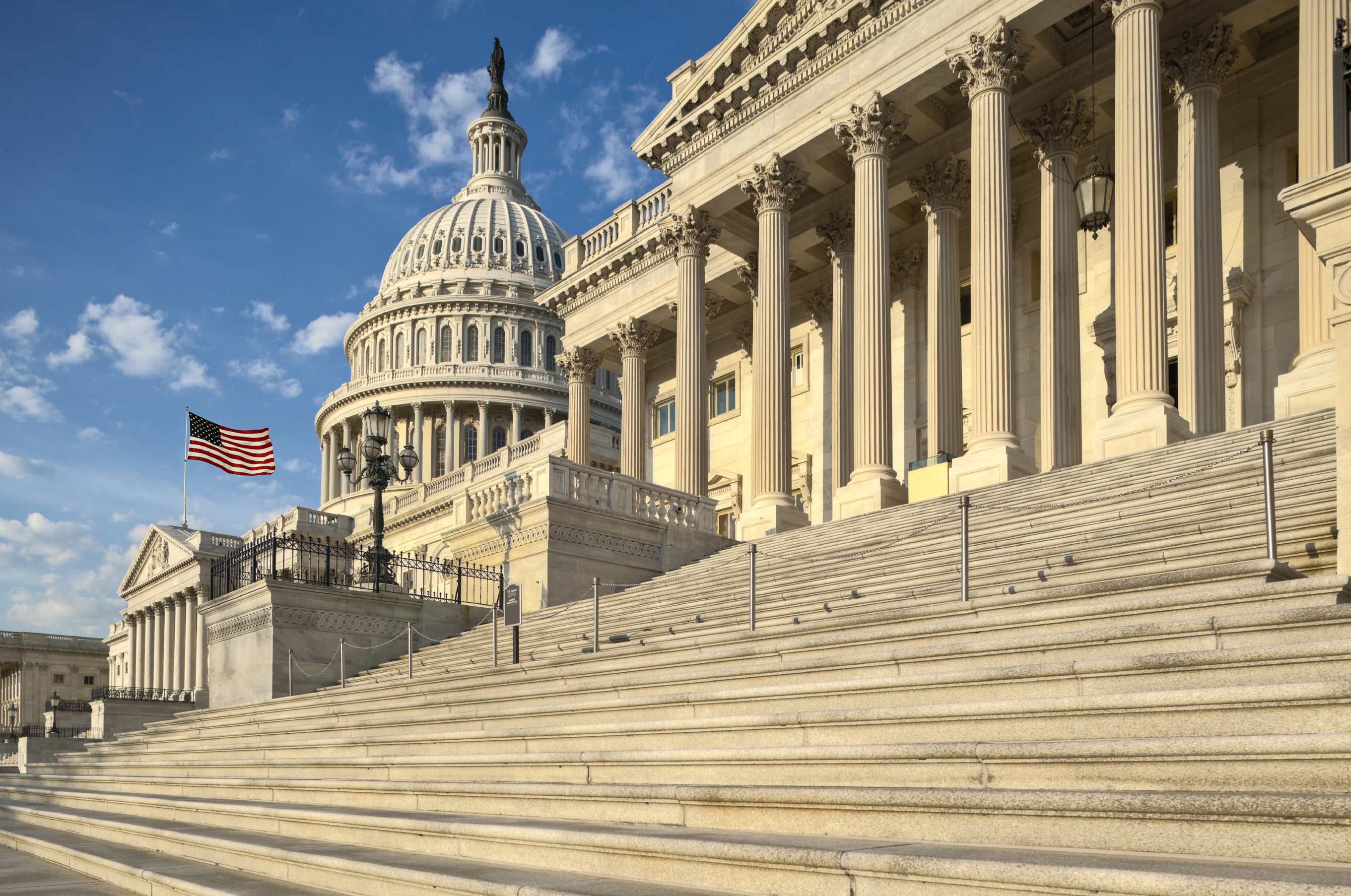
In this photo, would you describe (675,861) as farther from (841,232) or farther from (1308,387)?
(841,232)

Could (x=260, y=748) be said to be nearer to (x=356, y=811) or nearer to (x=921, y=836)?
(x=356, y=811)

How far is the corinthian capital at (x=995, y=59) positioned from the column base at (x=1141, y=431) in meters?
7.93

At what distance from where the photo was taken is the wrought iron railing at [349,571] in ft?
79.7

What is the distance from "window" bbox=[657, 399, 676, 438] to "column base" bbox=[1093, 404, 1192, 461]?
76.1 ft

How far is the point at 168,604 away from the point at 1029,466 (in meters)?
68.4

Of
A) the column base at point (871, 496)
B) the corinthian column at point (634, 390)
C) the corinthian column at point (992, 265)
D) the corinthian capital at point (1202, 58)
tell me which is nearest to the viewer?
the corinthian column at point (992, 265)

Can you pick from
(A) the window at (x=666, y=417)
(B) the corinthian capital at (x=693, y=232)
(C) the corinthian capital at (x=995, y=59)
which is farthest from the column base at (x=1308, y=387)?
(A) the window at (x=666, y=417)

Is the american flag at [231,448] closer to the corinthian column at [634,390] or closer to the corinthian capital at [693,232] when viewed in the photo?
the corinthian column at [634,390]

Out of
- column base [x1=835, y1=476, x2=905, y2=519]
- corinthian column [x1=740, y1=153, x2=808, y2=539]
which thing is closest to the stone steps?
column base [x1=835, y1=476, x2=905, y2=519]

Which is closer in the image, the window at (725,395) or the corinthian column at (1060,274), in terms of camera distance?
the corinthian column at (1060,274)

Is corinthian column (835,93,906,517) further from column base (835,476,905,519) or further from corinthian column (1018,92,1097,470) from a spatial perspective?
corinthian column (1018,92,1097,470)

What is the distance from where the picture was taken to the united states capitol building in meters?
6.12

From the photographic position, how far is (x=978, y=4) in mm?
24062

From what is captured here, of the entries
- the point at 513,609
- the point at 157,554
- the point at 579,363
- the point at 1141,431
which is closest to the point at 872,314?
the point at 1141,431
